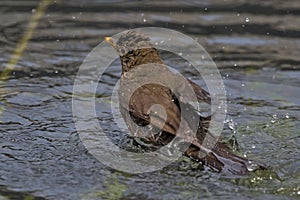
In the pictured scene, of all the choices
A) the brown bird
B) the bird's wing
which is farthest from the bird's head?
the bird's wing

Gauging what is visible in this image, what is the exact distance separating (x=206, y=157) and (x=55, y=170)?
1294 millimetres

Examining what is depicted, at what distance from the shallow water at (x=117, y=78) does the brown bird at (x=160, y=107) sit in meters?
0.17

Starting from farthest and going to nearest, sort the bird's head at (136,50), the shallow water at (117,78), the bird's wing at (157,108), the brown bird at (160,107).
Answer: the bird's head at (136,50)
the bird's wing at (157,108)
the brown bird at (160,107)
the shallow water at (117,78)

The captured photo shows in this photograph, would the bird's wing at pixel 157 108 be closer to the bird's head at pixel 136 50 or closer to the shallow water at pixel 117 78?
the shallow water at pixel 117 78


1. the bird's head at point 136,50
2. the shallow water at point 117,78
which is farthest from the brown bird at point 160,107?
the shallow water at point 117,78

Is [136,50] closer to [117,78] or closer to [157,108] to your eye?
[157,108]

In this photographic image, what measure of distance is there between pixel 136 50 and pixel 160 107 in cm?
111

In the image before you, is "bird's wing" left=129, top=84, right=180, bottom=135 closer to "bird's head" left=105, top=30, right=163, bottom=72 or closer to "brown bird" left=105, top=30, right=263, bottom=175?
"brown bird" left=105, top=30, right=263, bottom=175

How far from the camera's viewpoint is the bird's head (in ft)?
26.0

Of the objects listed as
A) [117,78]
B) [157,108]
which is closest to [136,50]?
[157,108]

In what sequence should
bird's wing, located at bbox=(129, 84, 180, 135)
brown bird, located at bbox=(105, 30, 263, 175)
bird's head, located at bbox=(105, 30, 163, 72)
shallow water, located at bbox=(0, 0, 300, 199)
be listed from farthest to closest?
bird's head, located at bbox=(105, 30, 163, 72), bird's wing, located at bbox=(129, 84, 180, 135), brown bird, located at bbox=(105, 30, 263, 175), shallow water, located at bbox=(0, 0, 300, 199)

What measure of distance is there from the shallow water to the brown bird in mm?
167

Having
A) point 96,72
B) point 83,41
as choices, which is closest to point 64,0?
point 83,41

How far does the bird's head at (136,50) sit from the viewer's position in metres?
7.93
